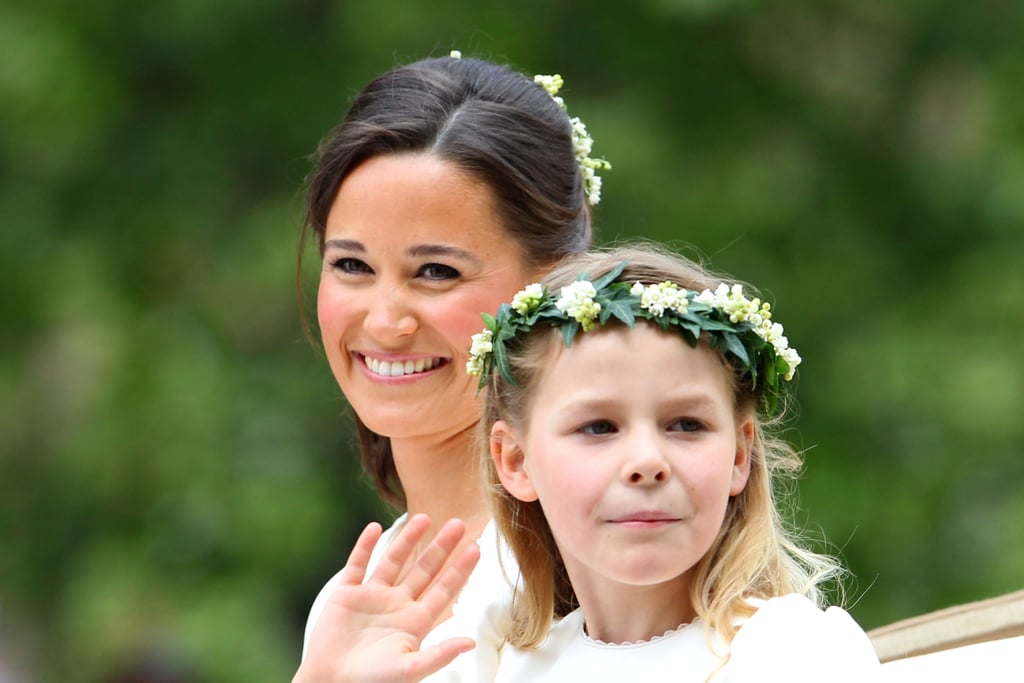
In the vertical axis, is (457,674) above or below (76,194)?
below

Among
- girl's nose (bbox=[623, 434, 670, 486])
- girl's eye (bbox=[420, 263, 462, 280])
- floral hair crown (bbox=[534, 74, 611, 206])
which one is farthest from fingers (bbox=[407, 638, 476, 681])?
floral hair crown (bbox=[534, 74, 611, 206])

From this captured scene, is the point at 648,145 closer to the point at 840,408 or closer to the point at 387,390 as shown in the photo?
the point at 840,408

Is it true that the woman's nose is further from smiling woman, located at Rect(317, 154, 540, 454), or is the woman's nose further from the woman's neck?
the woman's neck

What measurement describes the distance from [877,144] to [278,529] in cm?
340

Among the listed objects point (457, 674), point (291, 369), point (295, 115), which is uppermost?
point (295, 115)

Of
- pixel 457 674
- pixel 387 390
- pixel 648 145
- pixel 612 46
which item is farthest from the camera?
pixel 612 46

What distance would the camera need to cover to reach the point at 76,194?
8531 mm

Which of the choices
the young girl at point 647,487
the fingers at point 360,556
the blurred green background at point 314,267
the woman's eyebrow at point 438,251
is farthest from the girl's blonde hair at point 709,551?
the blurred green background at point 314,267

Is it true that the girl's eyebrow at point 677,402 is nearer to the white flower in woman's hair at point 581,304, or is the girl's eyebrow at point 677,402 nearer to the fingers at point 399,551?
the white flower in woman's hair at point 581,304

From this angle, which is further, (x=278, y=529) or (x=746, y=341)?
(x=278, y=529)

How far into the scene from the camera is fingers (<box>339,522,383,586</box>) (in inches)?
112

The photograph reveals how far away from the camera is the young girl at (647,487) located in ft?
8.23

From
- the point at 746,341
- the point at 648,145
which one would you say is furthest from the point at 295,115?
the point at 746,341

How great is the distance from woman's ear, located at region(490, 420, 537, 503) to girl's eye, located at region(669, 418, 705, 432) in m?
0.31
